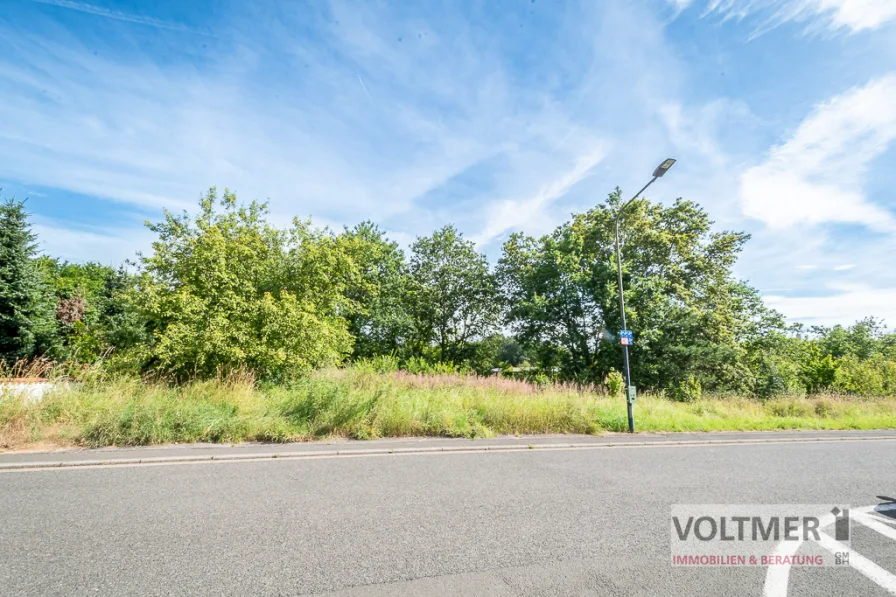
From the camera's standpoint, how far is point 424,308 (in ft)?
112

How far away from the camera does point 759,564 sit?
10.9ft

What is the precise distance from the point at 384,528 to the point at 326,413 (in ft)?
17.5

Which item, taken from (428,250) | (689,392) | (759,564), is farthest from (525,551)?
(428,250)

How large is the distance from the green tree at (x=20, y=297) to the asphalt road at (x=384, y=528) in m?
31.0

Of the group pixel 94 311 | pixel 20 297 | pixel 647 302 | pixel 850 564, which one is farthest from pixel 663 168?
pixel 94 311

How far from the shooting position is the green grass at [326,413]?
7.23 m

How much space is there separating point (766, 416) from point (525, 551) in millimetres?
16891

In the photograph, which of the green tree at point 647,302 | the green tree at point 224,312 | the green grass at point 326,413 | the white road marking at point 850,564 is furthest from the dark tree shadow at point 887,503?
the green tree at point 647,302

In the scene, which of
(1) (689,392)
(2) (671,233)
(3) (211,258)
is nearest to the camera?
(3) (211,258)

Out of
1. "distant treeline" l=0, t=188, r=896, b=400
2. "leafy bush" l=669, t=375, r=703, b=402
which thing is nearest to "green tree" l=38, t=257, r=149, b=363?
"distant treeline" l=0, t=188, r=896, b=400

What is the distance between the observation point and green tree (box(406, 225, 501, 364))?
1347 inches

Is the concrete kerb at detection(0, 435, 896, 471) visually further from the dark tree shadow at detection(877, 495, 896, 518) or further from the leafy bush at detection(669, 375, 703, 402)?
the leafy bush at detection(669, 375, 703, 402)

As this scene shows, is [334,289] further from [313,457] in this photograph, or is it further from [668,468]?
[668,468]

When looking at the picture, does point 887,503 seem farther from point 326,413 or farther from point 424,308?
point 424,308
